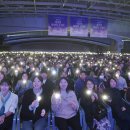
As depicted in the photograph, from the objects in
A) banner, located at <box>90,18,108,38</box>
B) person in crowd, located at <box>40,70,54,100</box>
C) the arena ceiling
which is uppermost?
person in crowd, located at <box>40,70,54,100</box>

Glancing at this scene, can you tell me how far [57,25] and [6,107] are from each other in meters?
22.2

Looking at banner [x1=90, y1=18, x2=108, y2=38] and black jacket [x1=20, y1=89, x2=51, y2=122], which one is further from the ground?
black jacket [x1=20, y1=89, x2=51, y2=122]

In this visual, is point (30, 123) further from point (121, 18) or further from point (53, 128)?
point (121, 18)

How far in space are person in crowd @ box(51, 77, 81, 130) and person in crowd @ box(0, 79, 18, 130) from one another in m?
0.86

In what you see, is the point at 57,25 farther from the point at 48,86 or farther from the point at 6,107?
the point at 6,107

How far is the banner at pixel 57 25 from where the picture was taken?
2828 cm

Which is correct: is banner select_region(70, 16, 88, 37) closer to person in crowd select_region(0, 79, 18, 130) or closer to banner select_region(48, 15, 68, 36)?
banner select_region(48, 15, 68, 36)

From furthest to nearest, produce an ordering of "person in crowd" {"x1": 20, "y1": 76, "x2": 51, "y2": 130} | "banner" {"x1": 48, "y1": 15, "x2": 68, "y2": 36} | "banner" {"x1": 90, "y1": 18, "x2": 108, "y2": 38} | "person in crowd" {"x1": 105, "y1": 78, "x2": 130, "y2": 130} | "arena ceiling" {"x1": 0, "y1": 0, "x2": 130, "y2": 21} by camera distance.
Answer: "banner" {"x1": 90, "y1": 18, "x2": 108, "y2": 38} → "banner" {"x1": 48, "y1": 15, "x2": 68, "y2": 36} → "arena ceiling" {"x1": 0, "y1": 0, "x2": 130, "y2": 21} → "person in crowd" {"x1": 105, "y1": 78, "x2": 130, "y2": 130} → "person in crowd" {"x1": 20, "y1": 76, "x2": 51, "y2": 130}

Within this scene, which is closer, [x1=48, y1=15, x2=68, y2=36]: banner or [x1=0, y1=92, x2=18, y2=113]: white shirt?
[x1=0, y1=92, x2=18, y2=113]: white shirt

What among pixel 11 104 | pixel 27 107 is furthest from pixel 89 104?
pixel 11 104

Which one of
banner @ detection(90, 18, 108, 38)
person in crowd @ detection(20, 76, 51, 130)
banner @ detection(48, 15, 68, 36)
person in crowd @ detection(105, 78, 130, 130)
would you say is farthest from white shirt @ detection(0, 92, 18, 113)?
banner @ detection(90, 18, 108, 38)

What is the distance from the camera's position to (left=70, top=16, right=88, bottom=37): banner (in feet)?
93.2

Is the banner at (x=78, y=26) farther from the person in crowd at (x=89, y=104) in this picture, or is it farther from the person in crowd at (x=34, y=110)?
the person in crowd at (x=34, y=110)

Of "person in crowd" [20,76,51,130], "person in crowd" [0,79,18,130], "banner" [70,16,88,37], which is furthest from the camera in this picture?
"banner" [70,16,88,37]
